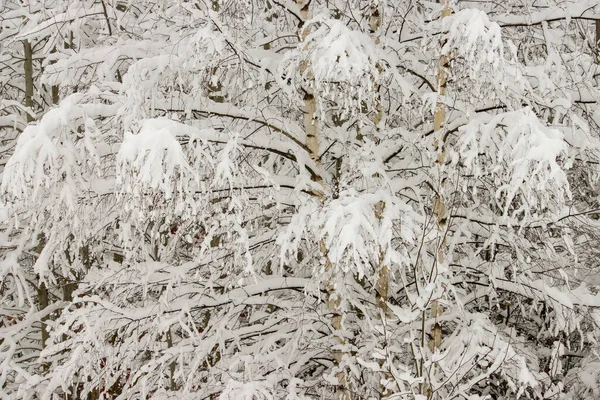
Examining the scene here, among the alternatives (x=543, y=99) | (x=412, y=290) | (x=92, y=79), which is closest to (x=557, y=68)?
(x=543, y=99)

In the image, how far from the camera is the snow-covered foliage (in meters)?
3.44

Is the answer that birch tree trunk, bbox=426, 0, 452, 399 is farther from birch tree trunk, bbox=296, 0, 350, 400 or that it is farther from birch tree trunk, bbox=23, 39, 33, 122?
birch tree trunk, bbox=23, 39, 33, 122

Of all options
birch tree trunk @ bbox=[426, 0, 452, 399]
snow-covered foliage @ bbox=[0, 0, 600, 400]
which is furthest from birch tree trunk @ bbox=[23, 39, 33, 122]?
birch tree trunk @ bbox=[426, 0, 452, 399]

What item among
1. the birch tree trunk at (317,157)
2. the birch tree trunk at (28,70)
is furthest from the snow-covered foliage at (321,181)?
the birch tree trunk at (28,70)

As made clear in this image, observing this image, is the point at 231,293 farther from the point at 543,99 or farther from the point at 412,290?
the point at 543,99

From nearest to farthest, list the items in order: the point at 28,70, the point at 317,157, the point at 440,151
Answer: the point at 440,151, the point at 317,157, the point at 28,70

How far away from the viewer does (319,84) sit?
3611 mm

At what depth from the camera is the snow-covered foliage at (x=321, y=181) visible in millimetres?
3438

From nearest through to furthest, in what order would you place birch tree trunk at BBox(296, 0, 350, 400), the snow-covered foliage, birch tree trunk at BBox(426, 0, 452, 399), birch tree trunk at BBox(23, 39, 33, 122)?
the snow-covered foliage → birch tree trunk at BBox(426, 0, 452, 399) → birch tree trunk at BBox(296, 0, 350, 400) → birch tree trunk at BBox(23, 39, 33, 122)

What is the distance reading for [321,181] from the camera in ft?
16.0

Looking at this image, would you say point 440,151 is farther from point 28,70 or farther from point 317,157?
point 28,70

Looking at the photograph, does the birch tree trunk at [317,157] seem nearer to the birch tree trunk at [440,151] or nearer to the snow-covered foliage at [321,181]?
the snow-covered foliage at [321,181]

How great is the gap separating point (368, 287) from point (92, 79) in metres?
3.60

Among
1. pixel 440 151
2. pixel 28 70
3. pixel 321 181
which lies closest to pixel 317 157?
pixel 321 181
